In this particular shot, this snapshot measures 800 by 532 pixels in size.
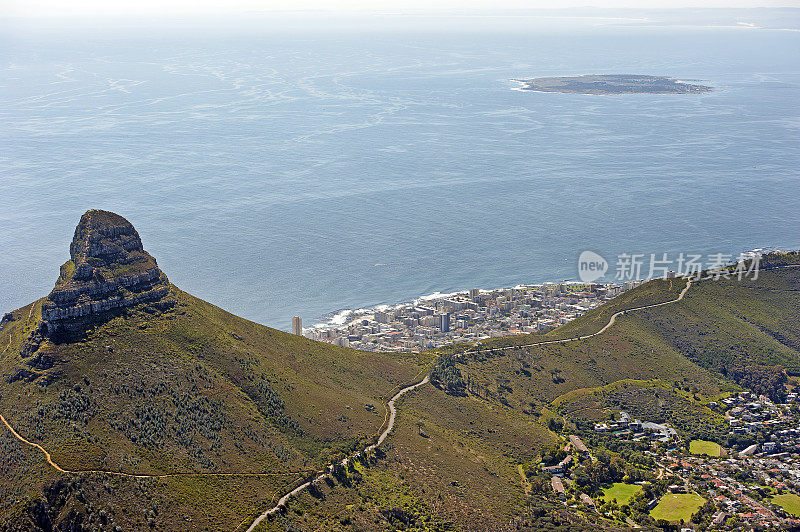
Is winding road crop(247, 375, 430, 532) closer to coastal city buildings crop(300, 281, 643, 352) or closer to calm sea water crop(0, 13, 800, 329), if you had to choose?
coastal city buildings crop(300, 281, 643, 352)

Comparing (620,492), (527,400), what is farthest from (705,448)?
(527,400)

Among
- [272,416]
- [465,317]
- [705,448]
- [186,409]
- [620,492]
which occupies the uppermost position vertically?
[186,409]

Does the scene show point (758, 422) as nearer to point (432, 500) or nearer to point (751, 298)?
point (751, 298)

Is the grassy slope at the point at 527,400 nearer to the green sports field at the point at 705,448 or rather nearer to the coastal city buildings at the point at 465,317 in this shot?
the green sports field at the point at 705,448

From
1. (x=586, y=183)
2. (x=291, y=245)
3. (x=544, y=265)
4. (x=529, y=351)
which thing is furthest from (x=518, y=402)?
(x=586, y=183)

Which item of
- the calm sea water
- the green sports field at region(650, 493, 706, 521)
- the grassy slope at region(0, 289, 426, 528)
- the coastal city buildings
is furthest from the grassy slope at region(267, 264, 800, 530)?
the calm sea water

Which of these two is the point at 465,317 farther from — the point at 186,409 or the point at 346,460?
the point at 186,409

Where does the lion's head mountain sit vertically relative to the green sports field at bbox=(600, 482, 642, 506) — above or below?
above
